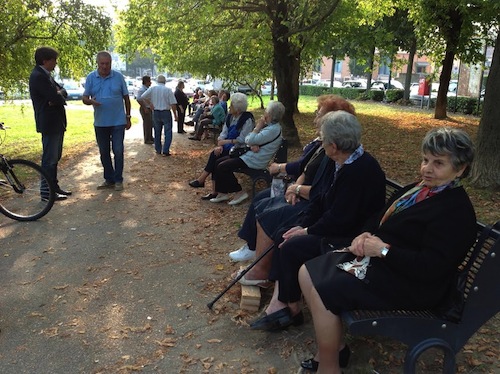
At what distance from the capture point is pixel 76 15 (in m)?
11.4

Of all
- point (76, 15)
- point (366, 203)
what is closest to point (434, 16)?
point (76, 15)

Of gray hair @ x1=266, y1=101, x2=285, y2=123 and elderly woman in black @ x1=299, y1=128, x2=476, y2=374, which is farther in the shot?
gray hair @ x1=266, y1=101, x2=285, y2=123

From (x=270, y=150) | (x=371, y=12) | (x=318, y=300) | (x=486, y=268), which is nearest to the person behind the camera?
(x=486, y=268)

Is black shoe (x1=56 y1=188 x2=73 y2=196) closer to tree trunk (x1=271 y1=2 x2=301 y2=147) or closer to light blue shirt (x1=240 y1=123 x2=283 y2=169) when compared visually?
light blue shirt (x1=240 y1=123 x2=283 y2=169)

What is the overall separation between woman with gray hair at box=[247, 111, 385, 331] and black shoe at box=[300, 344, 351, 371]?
1.30ft

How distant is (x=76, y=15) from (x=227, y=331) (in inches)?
404

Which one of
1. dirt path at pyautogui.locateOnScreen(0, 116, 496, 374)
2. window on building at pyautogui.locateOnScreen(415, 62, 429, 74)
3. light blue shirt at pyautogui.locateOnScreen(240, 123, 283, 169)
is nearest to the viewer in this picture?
dirt path at pyautogui.locateOnScreen(0, 116, 496, 374)

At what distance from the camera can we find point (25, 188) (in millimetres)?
5707

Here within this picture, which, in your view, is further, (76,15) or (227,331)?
(76,15)

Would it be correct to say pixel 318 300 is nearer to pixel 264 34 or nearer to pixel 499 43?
pixel 499 43

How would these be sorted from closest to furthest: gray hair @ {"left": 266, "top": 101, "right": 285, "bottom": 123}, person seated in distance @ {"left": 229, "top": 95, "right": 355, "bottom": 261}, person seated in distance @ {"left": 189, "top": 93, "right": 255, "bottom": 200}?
1. person seated in distance @ {"left": 229, "top": 95, "right": 355, "bottom": 261}
2. gray hair @ {"left": 266, "top": 101, "right": 285, "bottom": 123}
3. person seated in distance @ {"left": 189, "top": 93, "right": 255, "bottom": 200}

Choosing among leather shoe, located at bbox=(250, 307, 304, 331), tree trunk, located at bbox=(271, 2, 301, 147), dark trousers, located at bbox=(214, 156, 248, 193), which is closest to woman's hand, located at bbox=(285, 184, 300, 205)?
leather shoe, located at bbox=(250, 307, 304, 331)

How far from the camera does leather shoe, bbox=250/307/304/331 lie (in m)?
3.20

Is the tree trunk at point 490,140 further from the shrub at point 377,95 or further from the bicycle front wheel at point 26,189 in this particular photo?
the shrub at point 377,95
